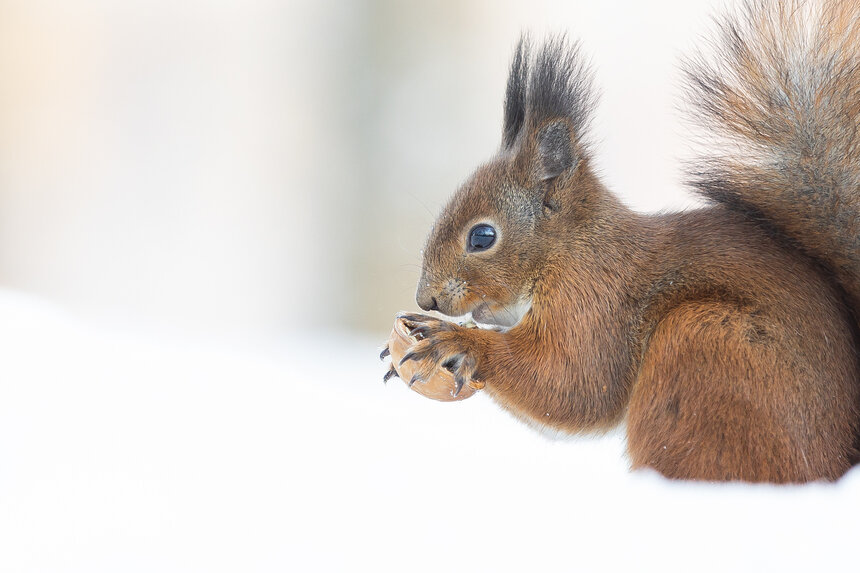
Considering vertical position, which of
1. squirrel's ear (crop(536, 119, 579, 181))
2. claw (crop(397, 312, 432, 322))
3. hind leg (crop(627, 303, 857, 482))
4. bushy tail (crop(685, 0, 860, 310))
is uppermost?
bushy tail (crop(685, 0, 860, 310))

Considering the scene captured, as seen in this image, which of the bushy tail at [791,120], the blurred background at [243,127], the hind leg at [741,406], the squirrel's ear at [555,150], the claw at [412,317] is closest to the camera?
the hind leg at [741,406]

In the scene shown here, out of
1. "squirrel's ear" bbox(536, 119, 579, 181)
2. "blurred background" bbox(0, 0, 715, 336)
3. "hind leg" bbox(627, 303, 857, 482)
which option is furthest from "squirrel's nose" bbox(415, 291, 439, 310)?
"blurred background" bbox(0, 0, 715, 336)

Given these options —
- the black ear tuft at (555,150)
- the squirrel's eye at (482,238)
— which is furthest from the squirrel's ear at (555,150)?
the squirrel's eye at (482,238)

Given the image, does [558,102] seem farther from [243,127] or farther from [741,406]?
[243,127]

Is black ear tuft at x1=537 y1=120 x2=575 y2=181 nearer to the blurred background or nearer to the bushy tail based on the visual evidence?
the bushy tail

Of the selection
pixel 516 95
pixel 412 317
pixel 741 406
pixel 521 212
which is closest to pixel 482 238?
pixel 521 212

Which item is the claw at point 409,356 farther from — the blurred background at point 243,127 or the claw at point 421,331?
the blurred background at point 243,127
